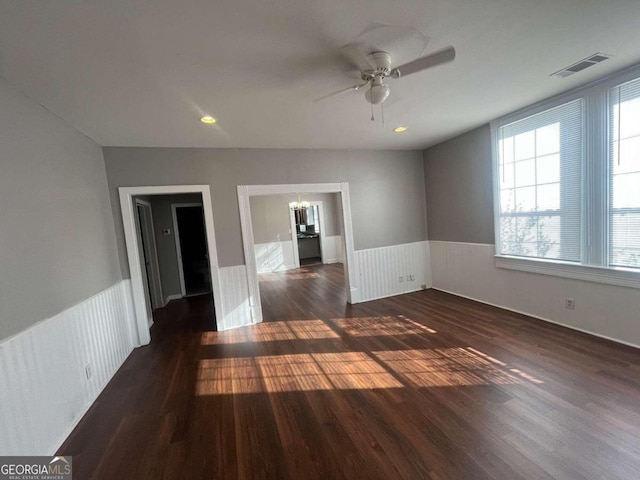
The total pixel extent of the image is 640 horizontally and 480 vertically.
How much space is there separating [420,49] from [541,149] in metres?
2.40

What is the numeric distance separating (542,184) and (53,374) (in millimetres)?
5080

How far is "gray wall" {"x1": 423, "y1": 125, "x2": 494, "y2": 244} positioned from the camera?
3.92 meters

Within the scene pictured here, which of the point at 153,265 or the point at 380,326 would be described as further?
the point at 153,265

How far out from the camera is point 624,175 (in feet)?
8.36

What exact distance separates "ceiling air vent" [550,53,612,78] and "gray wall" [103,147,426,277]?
257 centimetres

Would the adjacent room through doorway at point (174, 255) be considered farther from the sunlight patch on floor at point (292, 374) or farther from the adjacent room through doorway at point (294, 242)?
the sunlight patch on floor at point (292, 374)

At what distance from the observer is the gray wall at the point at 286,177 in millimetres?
3469

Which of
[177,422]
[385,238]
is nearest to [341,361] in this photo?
[177,422]

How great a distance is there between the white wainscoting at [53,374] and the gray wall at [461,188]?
4.95 meters

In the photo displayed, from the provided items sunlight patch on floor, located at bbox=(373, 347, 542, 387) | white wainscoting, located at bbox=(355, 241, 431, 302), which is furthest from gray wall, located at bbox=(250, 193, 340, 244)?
sunlight patch on floor, located at bbox=(373, 347, 542, 387)

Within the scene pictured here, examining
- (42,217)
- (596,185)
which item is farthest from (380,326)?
(42,217)

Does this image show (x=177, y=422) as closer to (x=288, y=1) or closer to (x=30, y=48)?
(x=30, y=48)

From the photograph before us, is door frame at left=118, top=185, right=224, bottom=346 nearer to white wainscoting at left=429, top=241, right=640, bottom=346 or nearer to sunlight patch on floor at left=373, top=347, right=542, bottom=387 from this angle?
sunlight patch on floor at left=373, top=347, right=542, bottom=387

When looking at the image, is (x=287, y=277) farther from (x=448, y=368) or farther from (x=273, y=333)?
(x=448, y=368)
